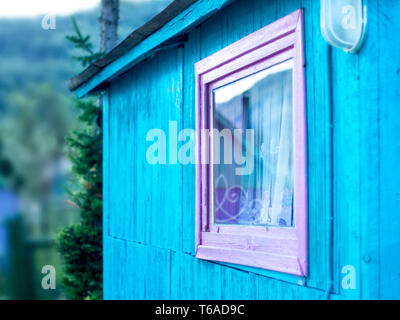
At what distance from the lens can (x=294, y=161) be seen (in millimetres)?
3084

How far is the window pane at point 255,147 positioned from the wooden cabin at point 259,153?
0.01 meters

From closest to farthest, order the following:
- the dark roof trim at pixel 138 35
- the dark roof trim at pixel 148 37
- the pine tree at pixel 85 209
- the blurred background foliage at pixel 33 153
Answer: the blurred background foliage at pixel 33 153 < the dark roof trim at pixel 148 37 < the dark roof trim at pixel 138 35 < the pine tree at pixel 85 209

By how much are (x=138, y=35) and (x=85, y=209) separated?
503 cm

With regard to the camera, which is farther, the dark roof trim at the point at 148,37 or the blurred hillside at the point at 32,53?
the blurred hillside at the point at 32,53

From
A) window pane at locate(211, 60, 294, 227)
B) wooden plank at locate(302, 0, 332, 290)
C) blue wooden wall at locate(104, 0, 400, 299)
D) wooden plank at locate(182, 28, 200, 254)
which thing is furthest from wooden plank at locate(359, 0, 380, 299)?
wooden plank at locate(182, 28, 200, 254)

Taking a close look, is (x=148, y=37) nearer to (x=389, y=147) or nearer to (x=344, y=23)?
(x=344, y=23)

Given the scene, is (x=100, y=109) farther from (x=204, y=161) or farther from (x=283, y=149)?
(x=283, y=149)

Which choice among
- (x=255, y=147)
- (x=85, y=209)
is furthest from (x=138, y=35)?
(x=85, y=209)

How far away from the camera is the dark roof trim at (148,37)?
393 cm

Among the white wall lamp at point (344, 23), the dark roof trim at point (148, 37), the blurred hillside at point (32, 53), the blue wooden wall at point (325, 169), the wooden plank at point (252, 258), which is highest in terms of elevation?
the blurred hillside at point (32, 53)

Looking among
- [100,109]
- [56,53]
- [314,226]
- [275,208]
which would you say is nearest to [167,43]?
[275,208]

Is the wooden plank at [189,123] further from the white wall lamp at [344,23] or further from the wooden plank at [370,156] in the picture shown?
the wooden plank at [370,156]

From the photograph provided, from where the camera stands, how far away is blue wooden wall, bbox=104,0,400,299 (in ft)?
8.38

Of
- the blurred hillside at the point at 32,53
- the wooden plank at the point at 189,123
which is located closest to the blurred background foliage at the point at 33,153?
the blurred hillside at the point at 32,53
